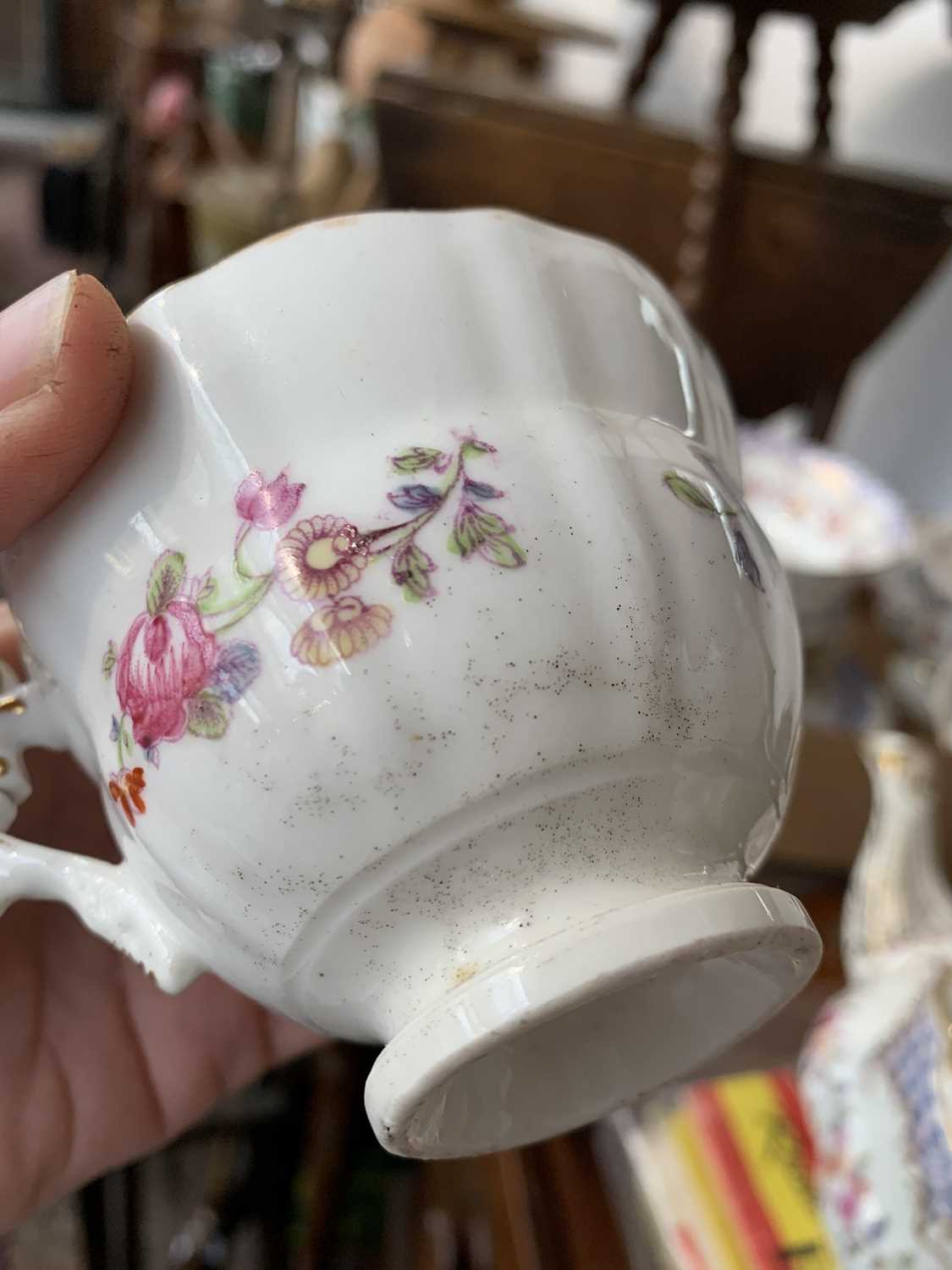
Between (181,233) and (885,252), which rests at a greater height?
(885,252)

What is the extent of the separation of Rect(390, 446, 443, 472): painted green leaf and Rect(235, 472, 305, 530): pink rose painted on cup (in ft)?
0.11

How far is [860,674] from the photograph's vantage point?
106 centimetres

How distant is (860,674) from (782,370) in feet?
Result: 1.60

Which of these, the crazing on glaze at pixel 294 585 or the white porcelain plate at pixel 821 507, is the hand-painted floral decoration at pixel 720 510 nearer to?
the crazing on glaze at pixel 294 585

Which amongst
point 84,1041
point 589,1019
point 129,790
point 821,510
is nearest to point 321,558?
point 129,790

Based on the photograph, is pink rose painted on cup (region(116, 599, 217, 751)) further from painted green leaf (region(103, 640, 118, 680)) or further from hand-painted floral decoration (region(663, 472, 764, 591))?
hand-painted floral decoration (region(663, 472, 764, 591))

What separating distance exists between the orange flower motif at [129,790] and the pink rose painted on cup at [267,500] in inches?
3.9

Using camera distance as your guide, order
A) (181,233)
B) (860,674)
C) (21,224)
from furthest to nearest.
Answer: (21,224) < (181,233) < (860,674)

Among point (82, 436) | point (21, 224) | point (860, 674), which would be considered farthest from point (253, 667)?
point (21, 224)

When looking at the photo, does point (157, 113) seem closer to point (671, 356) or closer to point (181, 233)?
point (181, 233)

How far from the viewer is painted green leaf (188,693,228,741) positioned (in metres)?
0.33

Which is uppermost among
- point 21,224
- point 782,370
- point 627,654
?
point 627,654

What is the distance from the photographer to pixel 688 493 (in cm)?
36

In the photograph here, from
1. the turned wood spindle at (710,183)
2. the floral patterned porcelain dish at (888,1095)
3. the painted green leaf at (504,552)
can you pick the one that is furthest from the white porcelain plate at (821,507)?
the painted green leaf at (504,552)
